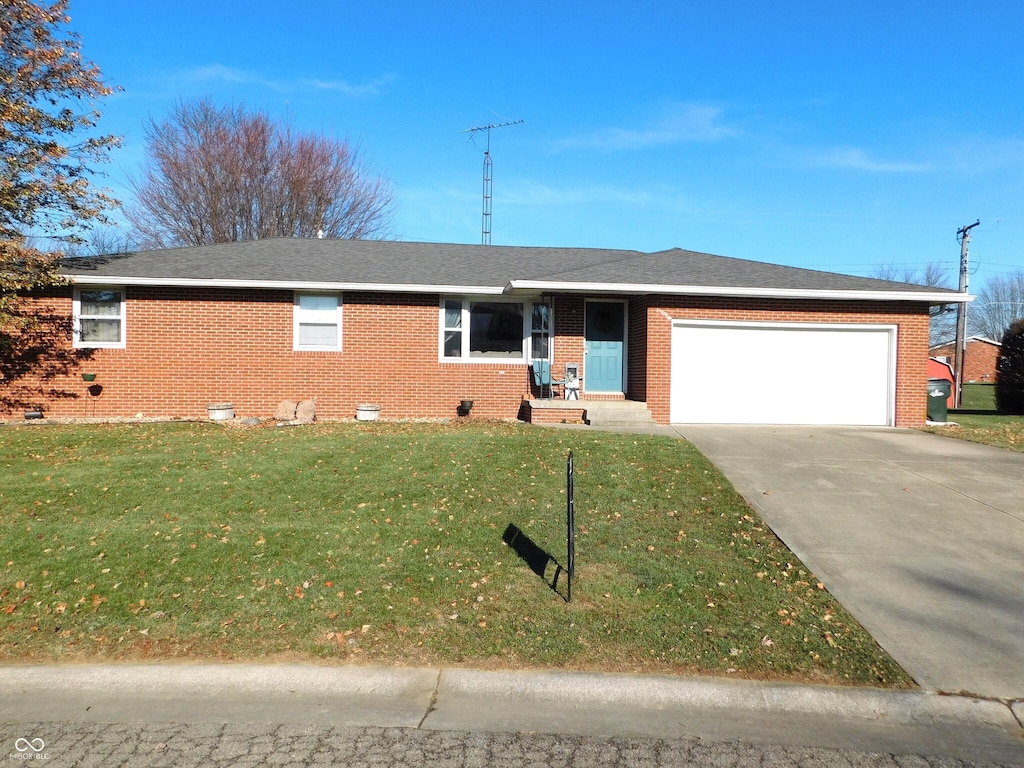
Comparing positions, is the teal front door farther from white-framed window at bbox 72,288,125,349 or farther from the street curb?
the street curb

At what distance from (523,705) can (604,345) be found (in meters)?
11.4

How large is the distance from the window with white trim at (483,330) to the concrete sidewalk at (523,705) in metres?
10.5

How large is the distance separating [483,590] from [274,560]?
1.80m

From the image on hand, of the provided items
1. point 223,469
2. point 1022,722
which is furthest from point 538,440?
point 1022,722

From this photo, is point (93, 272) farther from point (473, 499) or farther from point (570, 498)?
point (570, 498)

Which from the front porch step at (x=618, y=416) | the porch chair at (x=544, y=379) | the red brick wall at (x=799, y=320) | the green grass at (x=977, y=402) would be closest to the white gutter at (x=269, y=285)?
the porch chair at (x=544, y=379)

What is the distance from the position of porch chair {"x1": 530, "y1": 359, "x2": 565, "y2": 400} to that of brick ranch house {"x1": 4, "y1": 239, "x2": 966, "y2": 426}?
0.60 ft

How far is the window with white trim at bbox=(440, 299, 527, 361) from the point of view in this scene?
14.5m

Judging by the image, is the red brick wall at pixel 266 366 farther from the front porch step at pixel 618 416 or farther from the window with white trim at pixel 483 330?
the front porch step at pixel 618 416

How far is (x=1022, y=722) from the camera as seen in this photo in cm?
372

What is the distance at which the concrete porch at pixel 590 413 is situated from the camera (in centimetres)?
1302

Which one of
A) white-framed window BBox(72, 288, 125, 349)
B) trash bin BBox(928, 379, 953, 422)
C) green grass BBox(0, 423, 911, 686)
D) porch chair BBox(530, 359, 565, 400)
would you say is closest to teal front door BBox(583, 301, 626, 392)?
porch chair BBox(530, 359, 565, 400)

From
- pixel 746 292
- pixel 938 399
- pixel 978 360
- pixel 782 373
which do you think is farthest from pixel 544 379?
pixel 978 360

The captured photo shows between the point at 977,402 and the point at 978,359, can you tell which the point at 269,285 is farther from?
the point at 978,359
